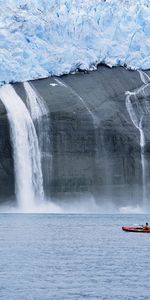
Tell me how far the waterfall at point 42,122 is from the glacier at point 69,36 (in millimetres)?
2902

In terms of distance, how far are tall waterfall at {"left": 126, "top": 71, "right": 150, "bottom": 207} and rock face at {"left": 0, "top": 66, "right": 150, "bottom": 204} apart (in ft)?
1.47

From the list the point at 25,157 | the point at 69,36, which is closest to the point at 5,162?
the point at 25,157

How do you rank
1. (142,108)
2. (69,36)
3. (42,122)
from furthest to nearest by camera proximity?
(142,108)
(69,36)
(42,122)

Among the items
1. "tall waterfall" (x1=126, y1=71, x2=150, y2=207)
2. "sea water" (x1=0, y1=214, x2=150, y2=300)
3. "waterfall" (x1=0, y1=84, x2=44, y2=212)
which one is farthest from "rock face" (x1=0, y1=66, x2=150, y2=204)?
"sea water" (x1=0, y1=214, x2=150, y2=300)

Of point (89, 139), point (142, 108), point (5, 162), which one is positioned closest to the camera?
point (5, 162)

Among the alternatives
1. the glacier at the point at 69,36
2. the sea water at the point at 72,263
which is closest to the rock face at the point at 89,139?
the glacier at the point at 69,36

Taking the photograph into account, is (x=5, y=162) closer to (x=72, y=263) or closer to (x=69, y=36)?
(x=69, y=36)

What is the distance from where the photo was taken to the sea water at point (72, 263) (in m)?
32.2

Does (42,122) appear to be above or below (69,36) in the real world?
below

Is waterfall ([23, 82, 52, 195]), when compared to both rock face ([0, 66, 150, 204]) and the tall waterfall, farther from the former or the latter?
the tall waterfall

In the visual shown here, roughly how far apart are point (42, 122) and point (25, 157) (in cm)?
359

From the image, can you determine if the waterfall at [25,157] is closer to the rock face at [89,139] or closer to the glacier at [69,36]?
the rock face at [89,139]

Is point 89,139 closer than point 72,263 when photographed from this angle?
No

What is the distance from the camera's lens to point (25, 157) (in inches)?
3036
